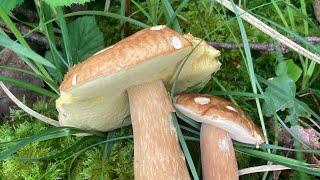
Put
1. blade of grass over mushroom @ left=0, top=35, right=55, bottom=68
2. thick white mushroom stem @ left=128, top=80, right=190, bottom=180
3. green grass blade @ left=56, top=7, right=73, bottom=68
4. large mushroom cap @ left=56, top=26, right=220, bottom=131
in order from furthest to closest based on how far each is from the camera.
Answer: green grass blade @ left=56, top=7, right=73, bottom=68
thick white mushroom stem @ left=128, top=80, right=190, bottom=180
blade of grass over mushroom @ left=0, top=35, right=55, bottom=68
large mushroom cap @ left=56, top=26, right=220, bottom=131

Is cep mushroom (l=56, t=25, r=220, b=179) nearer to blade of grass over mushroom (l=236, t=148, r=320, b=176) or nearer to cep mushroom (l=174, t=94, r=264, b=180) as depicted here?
cep mushroom (l=174, t=94, r=264, b=180)

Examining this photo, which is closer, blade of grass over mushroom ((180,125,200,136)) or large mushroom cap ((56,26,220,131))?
large mushroom cap ((56,26,220,131))

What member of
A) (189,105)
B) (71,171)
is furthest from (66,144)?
(189,105)

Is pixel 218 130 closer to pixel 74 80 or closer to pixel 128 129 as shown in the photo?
pixel 128 129

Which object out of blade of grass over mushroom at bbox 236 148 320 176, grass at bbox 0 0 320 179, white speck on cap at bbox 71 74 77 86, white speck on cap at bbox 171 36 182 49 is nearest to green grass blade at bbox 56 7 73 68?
grass at bbox 0 0 320 179

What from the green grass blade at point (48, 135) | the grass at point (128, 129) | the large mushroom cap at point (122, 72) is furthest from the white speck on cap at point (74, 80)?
the green grass blade at point (48, 135)

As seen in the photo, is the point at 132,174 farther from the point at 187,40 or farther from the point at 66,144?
the point at 187,40
